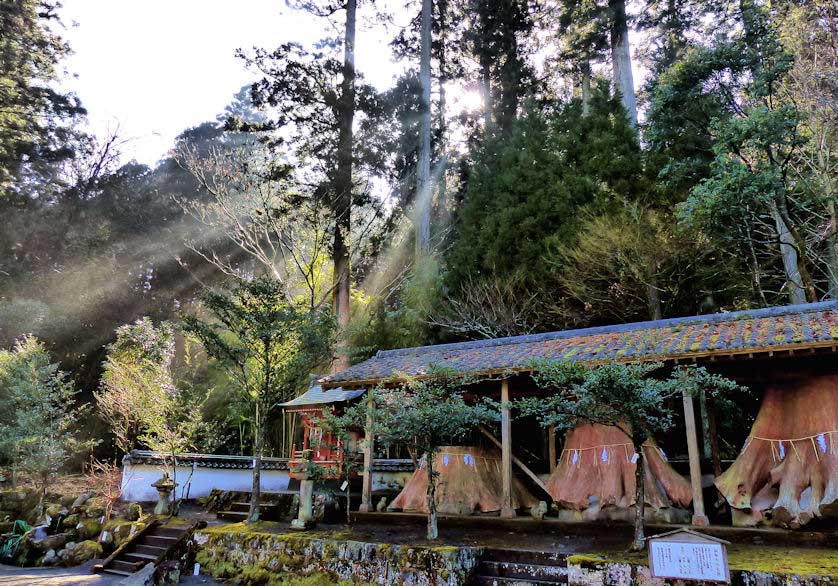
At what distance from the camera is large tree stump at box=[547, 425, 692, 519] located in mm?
8148

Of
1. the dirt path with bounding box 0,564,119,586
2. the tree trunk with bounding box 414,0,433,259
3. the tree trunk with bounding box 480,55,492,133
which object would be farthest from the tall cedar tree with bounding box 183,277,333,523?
the tree trunk with bounding box 480,55,492,133

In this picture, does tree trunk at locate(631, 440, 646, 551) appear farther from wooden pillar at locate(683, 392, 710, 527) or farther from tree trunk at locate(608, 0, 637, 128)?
→ tree trunk at locate(608, 0, 637, 128)

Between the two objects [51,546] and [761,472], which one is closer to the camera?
[761,472]

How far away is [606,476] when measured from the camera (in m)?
8.59

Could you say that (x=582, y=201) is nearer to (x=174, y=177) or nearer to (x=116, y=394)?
(x=116, y=394)

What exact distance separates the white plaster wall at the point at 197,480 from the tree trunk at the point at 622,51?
49.9 ft

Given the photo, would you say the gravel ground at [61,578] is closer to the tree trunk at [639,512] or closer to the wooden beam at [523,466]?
the wooden beam at [523,466]

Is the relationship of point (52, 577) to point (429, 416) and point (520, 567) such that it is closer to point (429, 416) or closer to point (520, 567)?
point (429, 416)

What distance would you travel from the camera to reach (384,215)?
18.7 metres

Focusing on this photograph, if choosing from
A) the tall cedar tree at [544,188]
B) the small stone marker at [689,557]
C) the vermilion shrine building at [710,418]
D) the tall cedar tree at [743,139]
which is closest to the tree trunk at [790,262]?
the tall cedar tree at [743,139]

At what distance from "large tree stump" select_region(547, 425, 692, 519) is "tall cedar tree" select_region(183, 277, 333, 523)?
5190 mm

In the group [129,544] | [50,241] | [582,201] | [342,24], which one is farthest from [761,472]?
[50,241]

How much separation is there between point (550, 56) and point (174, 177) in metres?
18.5

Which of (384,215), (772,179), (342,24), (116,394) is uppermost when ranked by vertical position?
(342,24)
